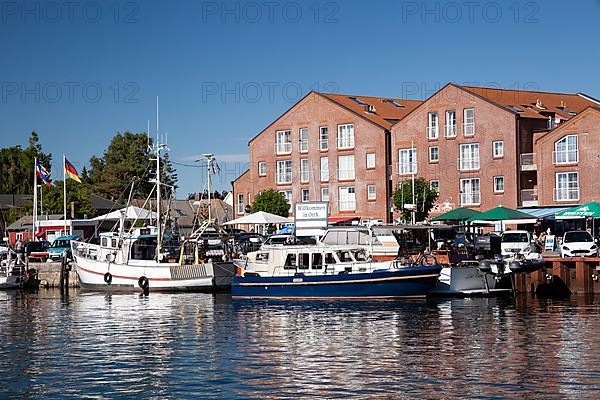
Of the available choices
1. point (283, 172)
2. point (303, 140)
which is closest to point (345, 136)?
point (303, 140)

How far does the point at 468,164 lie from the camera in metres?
84.1

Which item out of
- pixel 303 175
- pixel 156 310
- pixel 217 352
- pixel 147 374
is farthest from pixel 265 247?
pixel 303 175

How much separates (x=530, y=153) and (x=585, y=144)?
17.4 ft

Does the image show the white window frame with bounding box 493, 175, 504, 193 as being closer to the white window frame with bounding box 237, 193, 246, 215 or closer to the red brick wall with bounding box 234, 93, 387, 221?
the red brick wall with bounding box 234, 93, 387, 221

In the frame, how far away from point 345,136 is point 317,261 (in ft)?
139

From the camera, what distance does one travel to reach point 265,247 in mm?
51531

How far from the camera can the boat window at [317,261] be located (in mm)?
49562

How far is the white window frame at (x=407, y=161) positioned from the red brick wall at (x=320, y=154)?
149 centimetres

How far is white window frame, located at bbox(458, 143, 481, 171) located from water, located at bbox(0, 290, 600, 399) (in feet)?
→ 115

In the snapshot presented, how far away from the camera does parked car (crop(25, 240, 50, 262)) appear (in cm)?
7106

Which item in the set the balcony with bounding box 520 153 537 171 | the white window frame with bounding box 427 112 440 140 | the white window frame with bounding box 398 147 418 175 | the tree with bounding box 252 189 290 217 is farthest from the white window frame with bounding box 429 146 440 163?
the tree with bounding box 252 189 290 217

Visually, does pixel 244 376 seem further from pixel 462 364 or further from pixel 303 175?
pixel 303 175

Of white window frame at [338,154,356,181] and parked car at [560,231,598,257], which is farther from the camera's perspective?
white window frame at [338,154,356,181]

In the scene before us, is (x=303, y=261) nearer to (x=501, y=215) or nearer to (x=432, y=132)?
(x=501, y=215)
